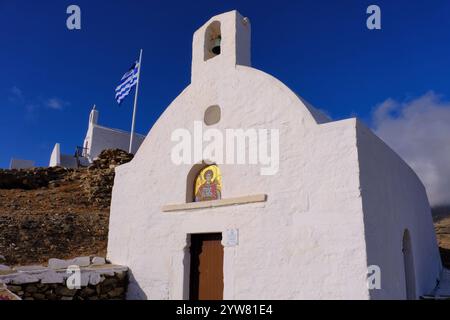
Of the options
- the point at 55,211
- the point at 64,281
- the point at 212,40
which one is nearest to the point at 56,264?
the point at 64,281

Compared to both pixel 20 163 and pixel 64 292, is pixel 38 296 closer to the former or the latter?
pixel 64 292

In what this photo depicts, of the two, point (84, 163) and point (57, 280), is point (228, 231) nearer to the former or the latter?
point (57, 280)

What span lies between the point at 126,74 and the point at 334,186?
15.7 m

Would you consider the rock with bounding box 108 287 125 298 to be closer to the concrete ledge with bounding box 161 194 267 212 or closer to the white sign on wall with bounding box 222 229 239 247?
the concrete ledge with bounding box 161 194 267 212

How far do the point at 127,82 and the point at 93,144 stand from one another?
9.23 meters

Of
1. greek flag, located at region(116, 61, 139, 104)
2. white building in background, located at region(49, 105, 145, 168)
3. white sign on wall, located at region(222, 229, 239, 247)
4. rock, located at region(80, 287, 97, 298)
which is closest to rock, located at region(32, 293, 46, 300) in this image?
rock, located at region(80, 287, 97, 298)

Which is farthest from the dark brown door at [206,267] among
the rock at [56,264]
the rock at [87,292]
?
the rock at [56,264]

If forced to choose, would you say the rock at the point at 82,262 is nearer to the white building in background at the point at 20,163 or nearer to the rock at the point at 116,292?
the rock at the point at 116,292

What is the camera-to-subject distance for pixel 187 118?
26.6 feet

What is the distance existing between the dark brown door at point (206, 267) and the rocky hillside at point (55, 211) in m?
7.12

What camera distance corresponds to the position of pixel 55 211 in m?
16.6

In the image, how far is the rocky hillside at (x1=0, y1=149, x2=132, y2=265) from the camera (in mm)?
13328

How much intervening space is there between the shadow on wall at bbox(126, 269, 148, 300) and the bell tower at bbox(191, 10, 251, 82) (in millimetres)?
4521

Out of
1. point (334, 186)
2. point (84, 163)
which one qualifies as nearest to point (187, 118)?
point (334, 186)
